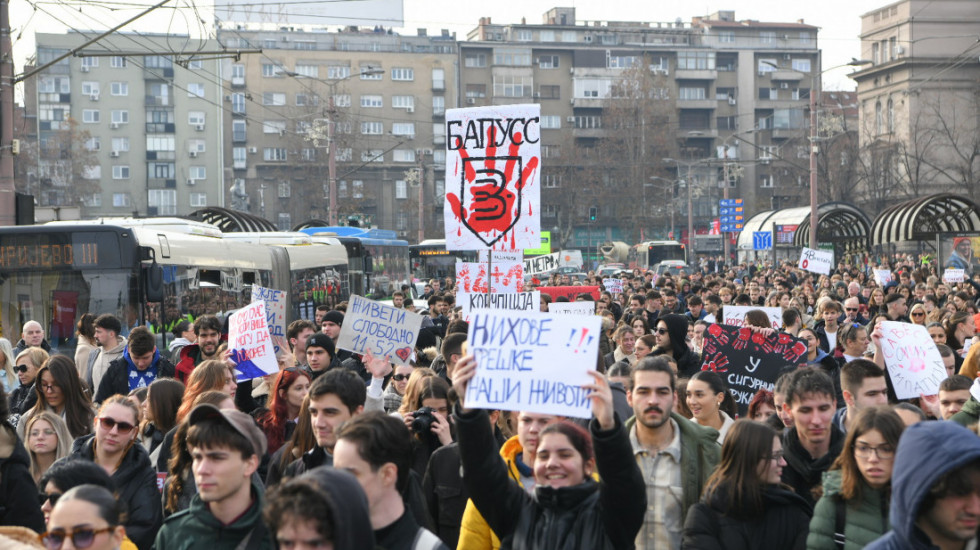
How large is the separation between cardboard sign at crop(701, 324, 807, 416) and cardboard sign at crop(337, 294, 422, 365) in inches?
93.2

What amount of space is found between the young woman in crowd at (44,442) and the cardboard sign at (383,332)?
10.6 ft

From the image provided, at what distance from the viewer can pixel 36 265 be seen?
1389cm

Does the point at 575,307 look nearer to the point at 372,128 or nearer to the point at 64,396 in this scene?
the point at 64,396

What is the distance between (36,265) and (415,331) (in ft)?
19.6

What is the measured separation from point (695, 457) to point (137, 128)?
92.8m

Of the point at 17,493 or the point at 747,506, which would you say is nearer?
the point at 747,506

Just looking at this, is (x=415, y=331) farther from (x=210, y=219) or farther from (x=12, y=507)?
(x=210, y=219)

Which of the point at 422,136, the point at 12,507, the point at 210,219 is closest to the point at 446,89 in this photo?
the point at 422,136

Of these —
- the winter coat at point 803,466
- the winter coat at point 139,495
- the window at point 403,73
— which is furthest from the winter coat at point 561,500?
the window at point 403,73

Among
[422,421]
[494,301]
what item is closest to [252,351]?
[494,301]

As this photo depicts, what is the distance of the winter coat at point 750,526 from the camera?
15.7ft

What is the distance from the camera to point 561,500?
14.6ft

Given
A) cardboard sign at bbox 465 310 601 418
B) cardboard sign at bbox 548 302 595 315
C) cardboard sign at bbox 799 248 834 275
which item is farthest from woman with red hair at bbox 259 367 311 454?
cardboard sign at bbox 799 248 834 275

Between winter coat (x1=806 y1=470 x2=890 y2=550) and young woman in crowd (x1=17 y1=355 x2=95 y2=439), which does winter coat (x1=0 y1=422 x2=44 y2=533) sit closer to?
young woman in crowd (x1=17 y1=355 x2=95 y2=439)
